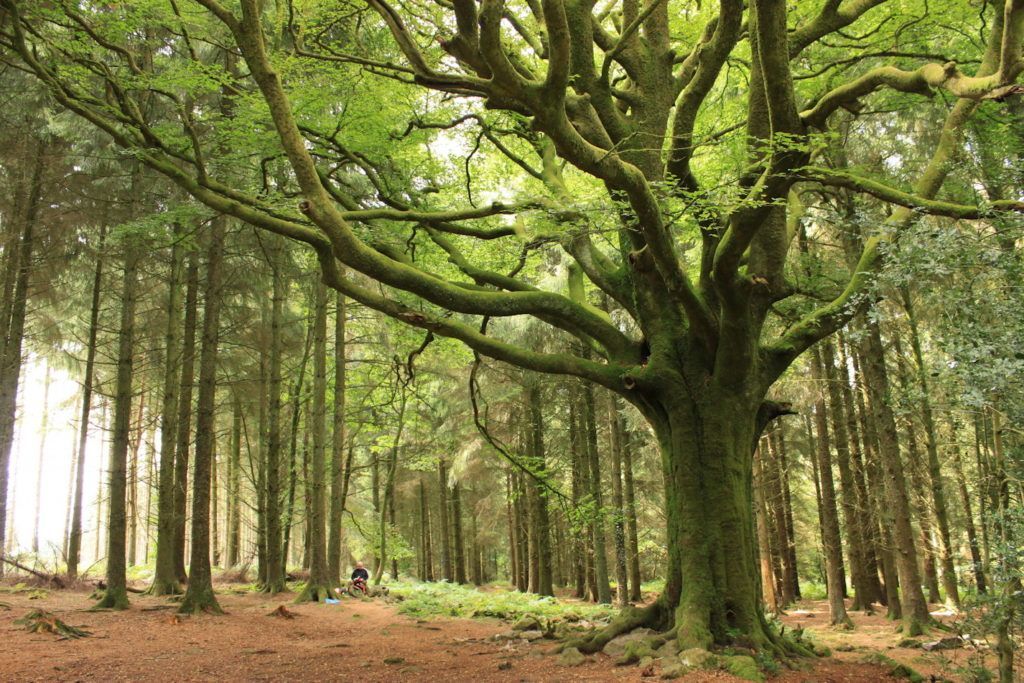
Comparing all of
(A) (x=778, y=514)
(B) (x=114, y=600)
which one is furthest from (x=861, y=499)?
(B) (x=114, y=600)

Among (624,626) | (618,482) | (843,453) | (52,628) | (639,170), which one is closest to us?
(639,170)

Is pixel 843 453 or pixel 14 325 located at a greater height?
pixel 14 325

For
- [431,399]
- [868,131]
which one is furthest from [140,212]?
[868,131]

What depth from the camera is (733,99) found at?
11.0 metres

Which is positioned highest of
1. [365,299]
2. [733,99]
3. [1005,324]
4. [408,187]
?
[733,99]

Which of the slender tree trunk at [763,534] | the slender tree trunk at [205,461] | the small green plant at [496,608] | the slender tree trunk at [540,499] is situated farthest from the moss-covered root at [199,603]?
the slender tree trunk at [763,534]

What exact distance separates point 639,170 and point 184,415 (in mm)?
10604

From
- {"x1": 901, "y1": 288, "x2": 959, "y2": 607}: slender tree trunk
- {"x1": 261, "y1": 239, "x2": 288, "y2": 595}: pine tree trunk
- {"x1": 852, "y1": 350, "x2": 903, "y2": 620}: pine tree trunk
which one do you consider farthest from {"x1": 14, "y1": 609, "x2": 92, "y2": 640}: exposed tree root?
{"x1": 852, "y1": 350, "x2": 903, "y2": 620}: pine tree trunk

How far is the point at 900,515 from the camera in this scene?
1105 cm

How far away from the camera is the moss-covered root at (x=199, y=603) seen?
10.7 metres

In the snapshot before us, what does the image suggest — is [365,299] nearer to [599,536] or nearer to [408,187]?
[408,187]

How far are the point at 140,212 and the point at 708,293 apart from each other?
11223mm

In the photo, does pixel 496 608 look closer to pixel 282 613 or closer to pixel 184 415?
pixel 282 613

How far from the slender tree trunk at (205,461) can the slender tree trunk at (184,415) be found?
1099 mm
